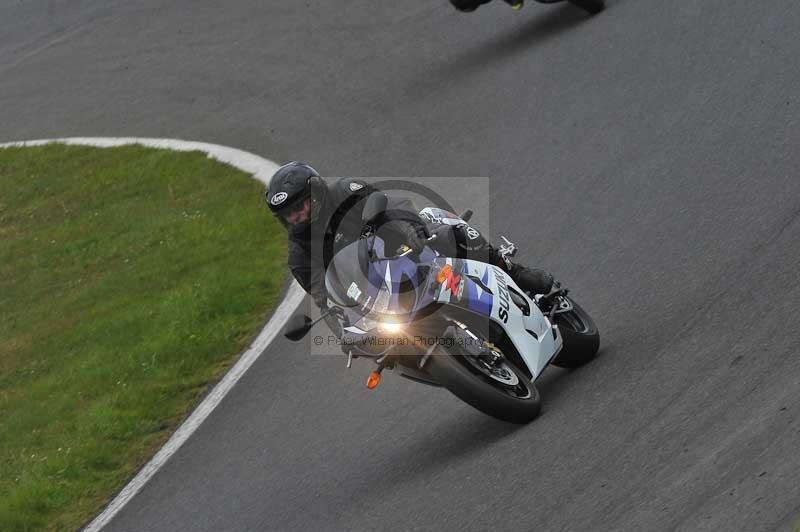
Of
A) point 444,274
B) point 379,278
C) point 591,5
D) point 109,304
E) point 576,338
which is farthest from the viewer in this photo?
point 591,5

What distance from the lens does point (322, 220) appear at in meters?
6.75

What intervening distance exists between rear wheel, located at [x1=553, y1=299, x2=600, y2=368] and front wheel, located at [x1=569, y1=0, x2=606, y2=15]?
264 inches

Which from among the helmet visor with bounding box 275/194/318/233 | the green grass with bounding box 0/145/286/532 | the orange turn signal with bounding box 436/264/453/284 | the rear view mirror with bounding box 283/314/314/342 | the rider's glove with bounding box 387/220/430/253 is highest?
the helmet visor with bounding box 275/194/318/233

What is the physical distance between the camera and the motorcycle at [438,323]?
252 inches

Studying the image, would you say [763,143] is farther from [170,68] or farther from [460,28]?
[170,68]

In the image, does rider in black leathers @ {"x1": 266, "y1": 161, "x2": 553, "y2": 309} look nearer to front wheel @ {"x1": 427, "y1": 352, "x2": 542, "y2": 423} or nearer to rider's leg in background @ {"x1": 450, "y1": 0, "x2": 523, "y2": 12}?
front wheel @ {"x1": 427, "y1": 352, "x2": 542, "y2": 423}

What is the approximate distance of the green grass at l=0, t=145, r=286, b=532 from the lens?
30.3 ft

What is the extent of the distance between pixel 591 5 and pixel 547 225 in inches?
175

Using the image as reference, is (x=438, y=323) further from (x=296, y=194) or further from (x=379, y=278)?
(x=296, y=194)

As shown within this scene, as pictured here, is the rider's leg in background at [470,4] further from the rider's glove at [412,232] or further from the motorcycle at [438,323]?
the rider's glove at [412,232]

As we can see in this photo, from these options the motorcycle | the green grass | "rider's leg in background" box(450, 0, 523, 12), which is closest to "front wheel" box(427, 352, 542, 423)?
the motorcycle

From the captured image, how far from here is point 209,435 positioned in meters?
8.92

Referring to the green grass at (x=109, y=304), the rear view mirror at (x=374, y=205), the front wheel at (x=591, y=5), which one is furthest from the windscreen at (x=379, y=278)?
the front wheel at (x=591, y=5)

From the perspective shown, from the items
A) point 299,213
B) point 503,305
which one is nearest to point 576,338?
point 503,305
